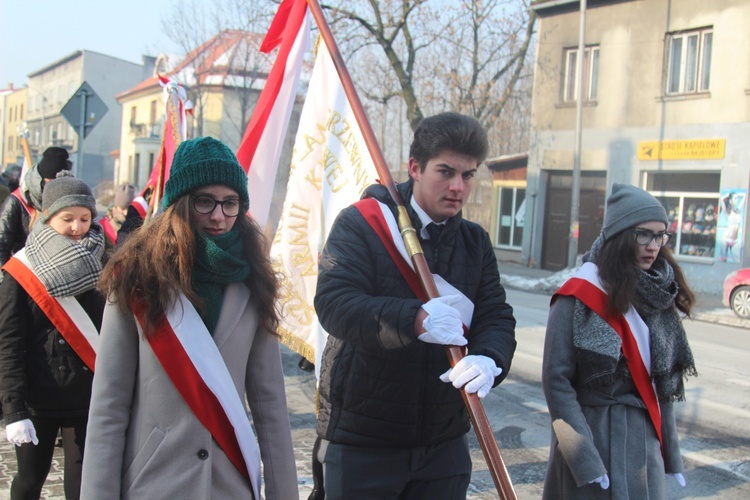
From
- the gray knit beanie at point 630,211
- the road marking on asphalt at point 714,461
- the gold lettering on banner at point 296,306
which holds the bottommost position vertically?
the road marking on asphalt at point 714,461

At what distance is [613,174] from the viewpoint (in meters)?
21.4

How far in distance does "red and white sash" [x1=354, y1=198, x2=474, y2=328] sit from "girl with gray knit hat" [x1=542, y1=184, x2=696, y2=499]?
19.5 inches

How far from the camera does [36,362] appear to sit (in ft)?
11.6

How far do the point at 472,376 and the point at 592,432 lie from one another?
2.70ft

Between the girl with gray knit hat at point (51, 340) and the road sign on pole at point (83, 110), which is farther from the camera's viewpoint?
the road sign on pole at point (83, 110)

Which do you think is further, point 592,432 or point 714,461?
point 714,461

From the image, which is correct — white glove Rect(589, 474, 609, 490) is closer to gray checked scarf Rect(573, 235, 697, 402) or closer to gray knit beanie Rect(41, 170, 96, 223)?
gray checked scarf Rect(573, 235, 697, 402)

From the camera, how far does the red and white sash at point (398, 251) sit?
2709 mm

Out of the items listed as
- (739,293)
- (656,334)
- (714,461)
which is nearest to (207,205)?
(656,334)

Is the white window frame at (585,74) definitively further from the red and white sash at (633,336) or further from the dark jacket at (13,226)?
the red and white sash at (633,336)

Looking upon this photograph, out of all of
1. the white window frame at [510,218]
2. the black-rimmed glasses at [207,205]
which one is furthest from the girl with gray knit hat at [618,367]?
the white window frame at [510,218]

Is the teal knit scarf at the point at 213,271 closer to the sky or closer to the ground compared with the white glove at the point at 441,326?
closer to the sky

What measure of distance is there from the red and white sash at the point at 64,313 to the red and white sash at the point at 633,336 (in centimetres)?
216

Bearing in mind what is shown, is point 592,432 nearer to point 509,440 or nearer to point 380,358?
point 380,358
